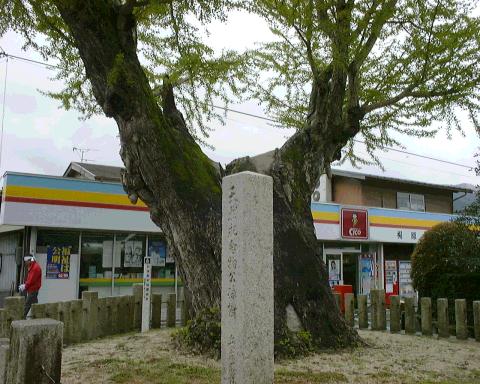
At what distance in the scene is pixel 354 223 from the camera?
21.1 m

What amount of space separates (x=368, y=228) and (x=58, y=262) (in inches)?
517

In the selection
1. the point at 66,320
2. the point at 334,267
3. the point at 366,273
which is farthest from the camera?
the point at 366,273

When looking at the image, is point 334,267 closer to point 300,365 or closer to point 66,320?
point 66,320

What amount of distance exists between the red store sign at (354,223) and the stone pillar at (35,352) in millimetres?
17063

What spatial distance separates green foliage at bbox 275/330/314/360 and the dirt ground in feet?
0.56

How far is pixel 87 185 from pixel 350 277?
13.0 meters

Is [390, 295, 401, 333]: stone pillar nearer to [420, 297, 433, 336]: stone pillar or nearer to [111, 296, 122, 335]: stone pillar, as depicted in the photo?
[420, 297, 433, 336]: stone pillar

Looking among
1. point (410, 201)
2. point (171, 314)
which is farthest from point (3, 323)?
point (410, 201)

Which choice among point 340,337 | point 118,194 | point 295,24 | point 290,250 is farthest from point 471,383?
point 118,194

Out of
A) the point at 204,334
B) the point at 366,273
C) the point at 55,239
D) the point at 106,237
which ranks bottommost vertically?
the point at 204,334

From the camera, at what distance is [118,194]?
50.0 ft

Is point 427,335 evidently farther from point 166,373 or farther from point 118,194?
point 118,194

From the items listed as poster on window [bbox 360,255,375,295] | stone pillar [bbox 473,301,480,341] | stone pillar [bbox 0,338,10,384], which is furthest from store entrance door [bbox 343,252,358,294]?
stone pillar [bbox 0,338,10,384]

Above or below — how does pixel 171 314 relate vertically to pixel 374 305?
below
